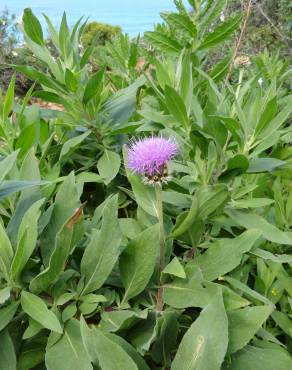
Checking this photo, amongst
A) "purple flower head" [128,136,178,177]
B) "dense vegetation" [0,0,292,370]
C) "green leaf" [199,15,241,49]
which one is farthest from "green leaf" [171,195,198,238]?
"green leaf" [199,15,241,49]

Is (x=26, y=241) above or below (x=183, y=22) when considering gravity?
below

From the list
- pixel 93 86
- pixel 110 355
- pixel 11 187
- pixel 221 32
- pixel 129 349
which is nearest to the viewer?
pixel 110 355

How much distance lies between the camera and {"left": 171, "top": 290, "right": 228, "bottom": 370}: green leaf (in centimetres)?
87

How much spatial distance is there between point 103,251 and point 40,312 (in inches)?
6.7

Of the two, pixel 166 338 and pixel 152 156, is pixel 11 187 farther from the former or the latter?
pixel 166 338

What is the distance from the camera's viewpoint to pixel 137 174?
122cm

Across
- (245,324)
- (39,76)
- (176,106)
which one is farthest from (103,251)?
(39,76)

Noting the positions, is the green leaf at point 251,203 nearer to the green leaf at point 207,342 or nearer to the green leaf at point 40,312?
the green leaf at point 207,342

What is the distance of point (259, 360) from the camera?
1035 mm

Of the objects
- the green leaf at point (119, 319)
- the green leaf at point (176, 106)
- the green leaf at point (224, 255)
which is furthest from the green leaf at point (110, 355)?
the green leaf at point (176, 106)

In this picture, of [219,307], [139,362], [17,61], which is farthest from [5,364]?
[17,61]

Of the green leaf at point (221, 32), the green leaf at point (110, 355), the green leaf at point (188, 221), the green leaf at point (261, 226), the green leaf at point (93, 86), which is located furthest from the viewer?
the green leaf at point (221, 32)

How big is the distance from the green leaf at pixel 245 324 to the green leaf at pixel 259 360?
55 mm

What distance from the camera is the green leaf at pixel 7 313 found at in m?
0.99
